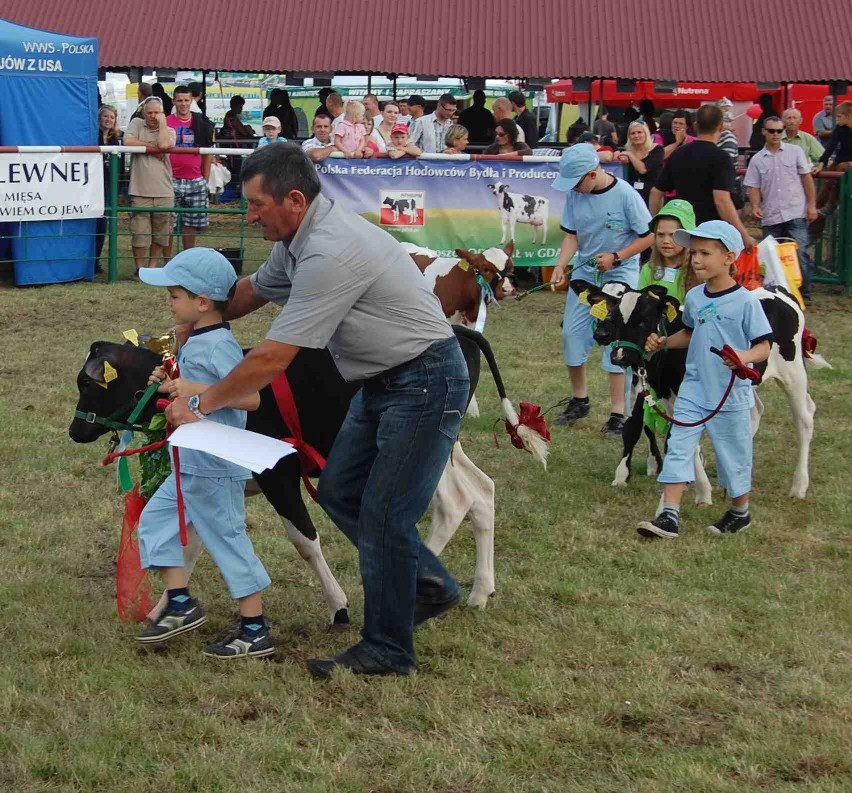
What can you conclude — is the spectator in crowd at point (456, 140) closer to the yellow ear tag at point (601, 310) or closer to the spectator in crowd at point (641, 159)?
the spectator in crowd at point (641, 159)

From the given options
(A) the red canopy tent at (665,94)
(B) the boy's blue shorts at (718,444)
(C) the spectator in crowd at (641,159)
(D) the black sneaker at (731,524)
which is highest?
(A) the red canopy tent at (665,94)

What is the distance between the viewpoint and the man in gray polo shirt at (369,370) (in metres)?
3.86

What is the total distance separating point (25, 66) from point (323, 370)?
10156 millimetres

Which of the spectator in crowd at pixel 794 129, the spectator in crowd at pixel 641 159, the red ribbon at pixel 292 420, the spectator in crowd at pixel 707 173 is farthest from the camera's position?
the spectator in crowd at pixel 794 129

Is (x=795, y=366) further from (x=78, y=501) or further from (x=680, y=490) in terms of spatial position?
(x=78, y=501)

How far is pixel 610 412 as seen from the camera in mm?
8711

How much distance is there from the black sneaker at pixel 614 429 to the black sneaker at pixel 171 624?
13.7ft

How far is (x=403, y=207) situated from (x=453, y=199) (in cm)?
56

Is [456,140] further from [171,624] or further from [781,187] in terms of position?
[171,624]

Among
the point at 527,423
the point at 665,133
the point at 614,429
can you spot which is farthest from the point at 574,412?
the point at 665,133

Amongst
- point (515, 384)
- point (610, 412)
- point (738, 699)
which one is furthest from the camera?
point (515, 384)

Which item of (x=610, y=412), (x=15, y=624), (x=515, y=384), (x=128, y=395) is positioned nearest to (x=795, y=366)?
(x=610, y=412)

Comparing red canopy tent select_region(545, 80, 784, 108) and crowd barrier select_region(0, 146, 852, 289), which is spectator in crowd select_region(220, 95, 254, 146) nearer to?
crowd barrier select_region(0, 146, 852, 289)

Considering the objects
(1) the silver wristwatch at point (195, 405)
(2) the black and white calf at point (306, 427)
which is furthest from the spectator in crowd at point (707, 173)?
(1) the silver wristwatch at point (195, 405)
